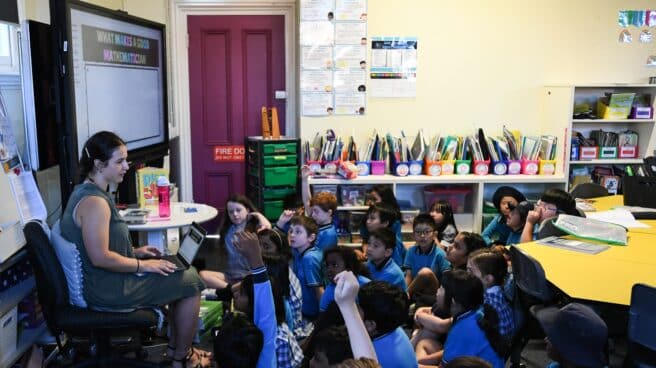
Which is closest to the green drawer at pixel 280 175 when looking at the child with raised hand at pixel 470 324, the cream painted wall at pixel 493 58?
the cream painted wall at pixel 493 58

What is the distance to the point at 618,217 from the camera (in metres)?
3.49

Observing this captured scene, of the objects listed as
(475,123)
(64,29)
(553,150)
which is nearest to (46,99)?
(64,29)

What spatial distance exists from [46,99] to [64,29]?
0.37 m

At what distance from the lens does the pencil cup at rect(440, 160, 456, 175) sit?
4793mm

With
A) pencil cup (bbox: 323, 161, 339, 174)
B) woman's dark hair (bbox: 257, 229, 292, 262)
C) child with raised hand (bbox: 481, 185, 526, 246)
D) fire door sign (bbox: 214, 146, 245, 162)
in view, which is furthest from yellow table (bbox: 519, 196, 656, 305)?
fire door sign (bbox: 214, 146, 245, 162)

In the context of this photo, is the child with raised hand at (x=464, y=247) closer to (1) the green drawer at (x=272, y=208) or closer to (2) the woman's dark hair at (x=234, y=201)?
(2) the woman's dark hair at (x=234, y=201)

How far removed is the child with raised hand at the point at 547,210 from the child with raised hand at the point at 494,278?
0.81 m

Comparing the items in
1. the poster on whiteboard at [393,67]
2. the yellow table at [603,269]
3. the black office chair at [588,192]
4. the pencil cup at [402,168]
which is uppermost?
the poster on whiteboard at [393,67]

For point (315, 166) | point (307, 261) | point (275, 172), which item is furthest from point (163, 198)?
point (315, 166)

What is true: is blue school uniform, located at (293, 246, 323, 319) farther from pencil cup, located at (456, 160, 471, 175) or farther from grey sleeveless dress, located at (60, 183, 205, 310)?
pencil cup, located at (456, 160, 471, 175)

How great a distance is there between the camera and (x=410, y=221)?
4824 mm

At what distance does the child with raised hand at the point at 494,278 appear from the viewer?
2.63 meters

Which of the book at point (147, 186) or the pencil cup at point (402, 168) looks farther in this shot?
the pencil cup at point (402, 168)

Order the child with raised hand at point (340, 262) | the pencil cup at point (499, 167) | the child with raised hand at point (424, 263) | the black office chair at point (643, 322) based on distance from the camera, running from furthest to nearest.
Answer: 1. the pencil cup at point (499, 167)
2. the child with raised hand at point (424, 263)
3. the child with raised hand at point (340, 262)
4. the black office chair at point (643, 322)
